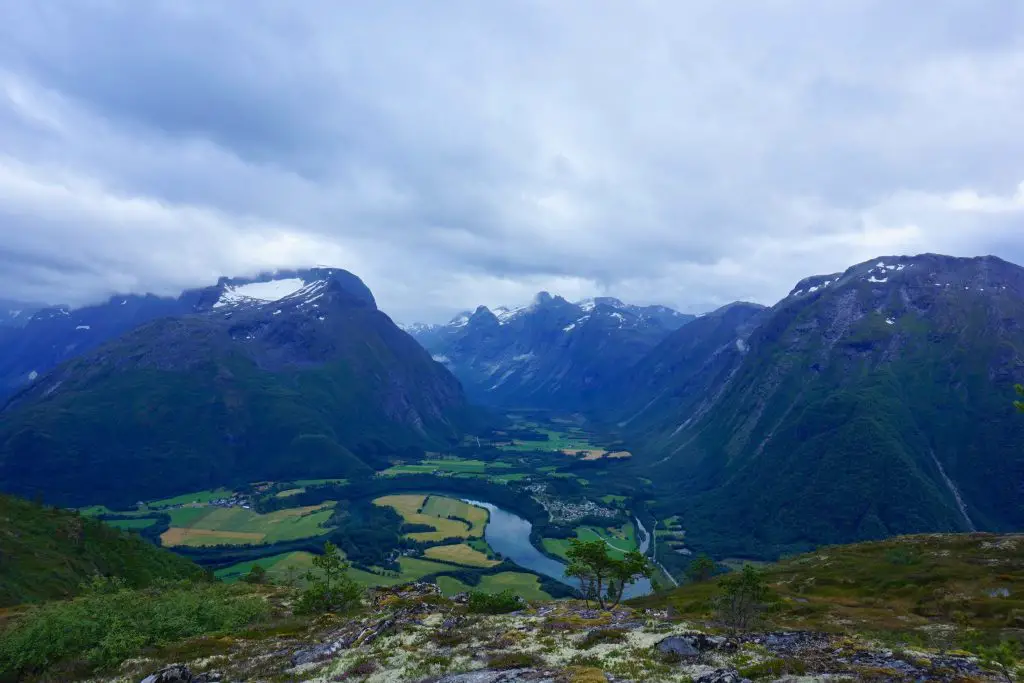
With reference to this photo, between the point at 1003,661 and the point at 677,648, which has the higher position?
the point at 1003,661

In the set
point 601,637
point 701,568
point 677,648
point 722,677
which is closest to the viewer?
point 722,677

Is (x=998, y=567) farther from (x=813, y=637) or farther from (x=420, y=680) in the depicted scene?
(x=420, y=680)

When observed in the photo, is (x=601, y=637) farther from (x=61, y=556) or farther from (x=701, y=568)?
(x=61, y=556)

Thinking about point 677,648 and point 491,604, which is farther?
point 491,604

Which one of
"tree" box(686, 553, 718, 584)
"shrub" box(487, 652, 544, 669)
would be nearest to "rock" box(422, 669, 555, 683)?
"shrub" box(487, 652, 544, 669)

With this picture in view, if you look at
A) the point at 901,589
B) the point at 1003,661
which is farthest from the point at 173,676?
the point at 901,589

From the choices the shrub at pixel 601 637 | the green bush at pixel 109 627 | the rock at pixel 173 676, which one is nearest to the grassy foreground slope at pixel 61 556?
the green bush at pixel 109 627

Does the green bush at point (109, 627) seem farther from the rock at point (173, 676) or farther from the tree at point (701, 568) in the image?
the tree at point (701, 568)
